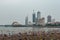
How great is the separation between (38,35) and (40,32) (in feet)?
0.94

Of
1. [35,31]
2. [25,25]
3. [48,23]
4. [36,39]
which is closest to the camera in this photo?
[36,39]

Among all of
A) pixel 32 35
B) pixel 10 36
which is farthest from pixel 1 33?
pixel 32 35

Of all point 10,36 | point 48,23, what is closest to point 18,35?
point 10,36

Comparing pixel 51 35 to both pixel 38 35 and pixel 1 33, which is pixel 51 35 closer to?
pixel 38 35

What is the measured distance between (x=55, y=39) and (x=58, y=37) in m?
0.17

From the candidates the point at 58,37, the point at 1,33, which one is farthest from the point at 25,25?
the point at 58,37

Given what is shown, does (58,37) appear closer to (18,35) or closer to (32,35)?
(32,35)

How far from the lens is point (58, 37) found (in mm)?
6426

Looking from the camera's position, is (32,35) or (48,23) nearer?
(32,35)

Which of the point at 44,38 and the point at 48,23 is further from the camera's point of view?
the point at 48,23

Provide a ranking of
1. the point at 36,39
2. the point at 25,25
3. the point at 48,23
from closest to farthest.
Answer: the point at 36,39
the point at 25,25
the point at 48,23

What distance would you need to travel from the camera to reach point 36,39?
6.22 m

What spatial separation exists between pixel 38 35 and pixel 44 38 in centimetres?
20

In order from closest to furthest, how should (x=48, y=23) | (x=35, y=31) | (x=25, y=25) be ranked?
(x=35, y=31)
(x=25, y=25)
(x=48, y=23)
